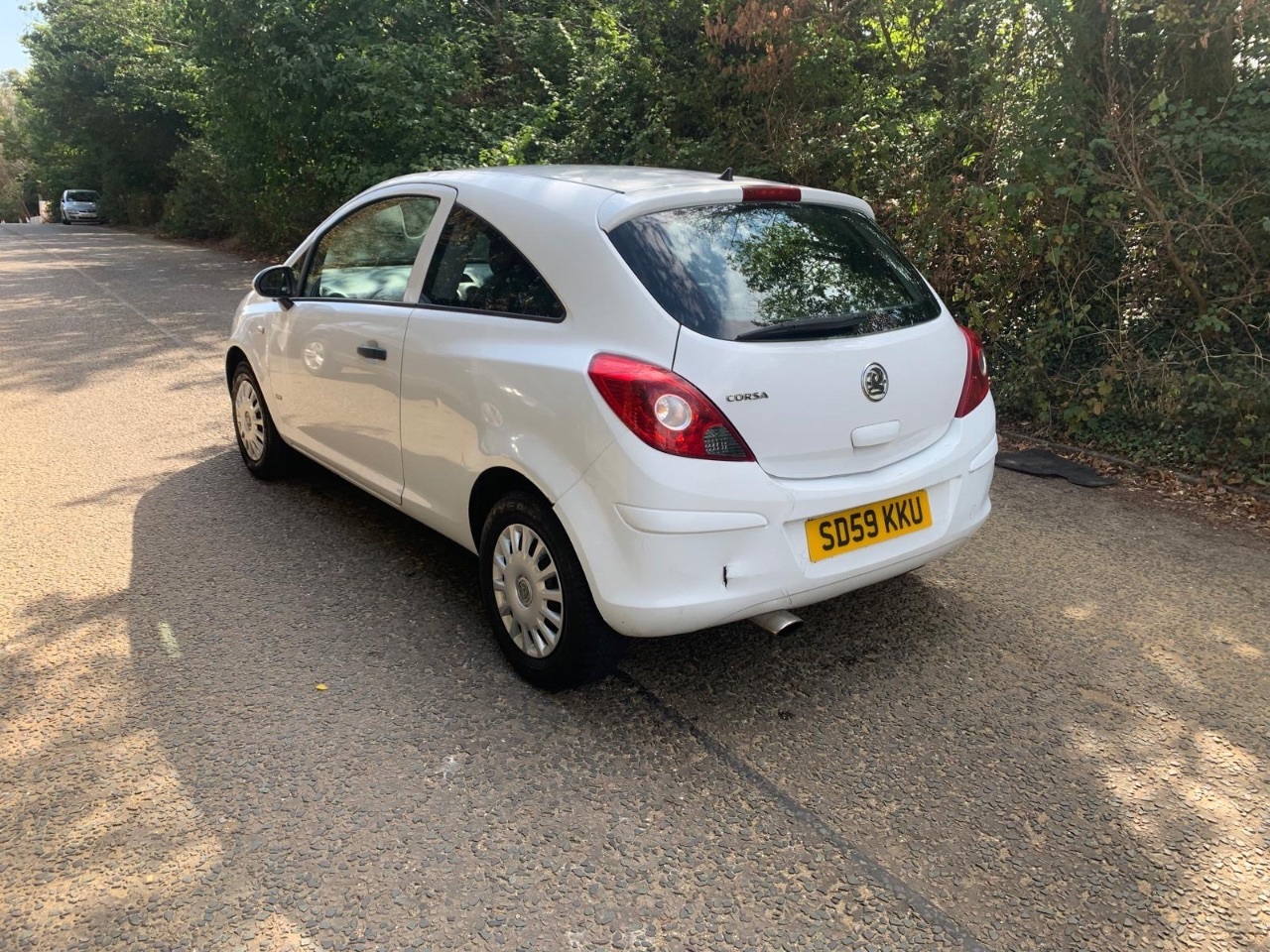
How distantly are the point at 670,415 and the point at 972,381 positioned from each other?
1.38 metres

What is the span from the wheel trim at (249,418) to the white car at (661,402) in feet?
5.38

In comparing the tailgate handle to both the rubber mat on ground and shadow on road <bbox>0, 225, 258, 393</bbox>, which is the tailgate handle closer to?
the rubber mat on ground

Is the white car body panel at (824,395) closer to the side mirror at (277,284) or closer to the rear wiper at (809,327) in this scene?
the rear wiper at (809,327)

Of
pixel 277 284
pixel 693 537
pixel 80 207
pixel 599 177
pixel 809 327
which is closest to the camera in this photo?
pixel 693 537

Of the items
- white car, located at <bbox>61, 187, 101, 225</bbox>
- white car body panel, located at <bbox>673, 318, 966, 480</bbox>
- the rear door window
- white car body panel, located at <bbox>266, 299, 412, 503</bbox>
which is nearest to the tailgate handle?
white car body panel, located at <bbox>673, 318, 966, 480</bbox>

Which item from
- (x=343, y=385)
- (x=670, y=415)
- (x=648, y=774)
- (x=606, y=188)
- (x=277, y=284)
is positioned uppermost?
(x=606, y=188)

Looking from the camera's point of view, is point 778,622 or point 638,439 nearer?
point 638,439

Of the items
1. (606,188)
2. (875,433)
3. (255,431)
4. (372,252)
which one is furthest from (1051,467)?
(255,431)

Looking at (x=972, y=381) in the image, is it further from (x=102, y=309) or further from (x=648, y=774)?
(x=102, y=309)

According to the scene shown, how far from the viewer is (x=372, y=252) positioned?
4156mm

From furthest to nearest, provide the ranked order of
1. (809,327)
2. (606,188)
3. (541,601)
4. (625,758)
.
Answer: (606,188) → (541,601) → (809,327) → (625,758)

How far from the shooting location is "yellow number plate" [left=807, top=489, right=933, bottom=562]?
2.91 metres

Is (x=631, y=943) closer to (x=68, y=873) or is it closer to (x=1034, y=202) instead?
(x=68, y=873)

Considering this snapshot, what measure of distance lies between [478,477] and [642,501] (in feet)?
2.65
